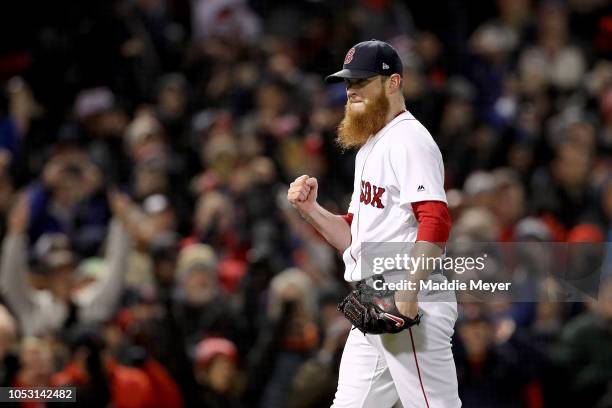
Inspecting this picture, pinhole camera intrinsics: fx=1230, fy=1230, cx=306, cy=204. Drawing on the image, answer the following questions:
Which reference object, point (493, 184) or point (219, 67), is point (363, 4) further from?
point (493, 184)

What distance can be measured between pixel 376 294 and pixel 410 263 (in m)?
0.23

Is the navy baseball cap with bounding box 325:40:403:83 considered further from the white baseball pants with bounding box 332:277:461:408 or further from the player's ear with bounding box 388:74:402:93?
the white baseball pants with bounding box 332:277:461:408

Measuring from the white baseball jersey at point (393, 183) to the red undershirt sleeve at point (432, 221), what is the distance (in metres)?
0.02

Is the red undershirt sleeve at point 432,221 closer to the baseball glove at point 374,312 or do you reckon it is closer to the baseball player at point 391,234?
the baseball player at point 391,234

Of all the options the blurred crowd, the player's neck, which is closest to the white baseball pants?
the player's neck

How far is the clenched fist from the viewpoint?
15.2ft

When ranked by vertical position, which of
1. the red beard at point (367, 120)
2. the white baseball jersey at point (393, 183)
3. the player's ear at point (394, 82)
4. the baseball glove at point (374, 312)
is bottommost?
the baseball glove at point (374, 312)

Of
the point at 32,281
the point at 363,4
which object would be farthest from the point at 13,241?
the point at 363,4

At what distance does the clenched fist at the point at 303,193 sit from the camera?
464 centimetres

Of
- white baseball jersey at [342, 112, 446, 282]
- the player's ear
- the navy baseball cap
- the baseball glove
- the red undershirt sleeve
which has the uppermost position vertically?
the navy baseball cap

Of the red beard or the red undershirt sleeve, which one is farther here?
the red beard

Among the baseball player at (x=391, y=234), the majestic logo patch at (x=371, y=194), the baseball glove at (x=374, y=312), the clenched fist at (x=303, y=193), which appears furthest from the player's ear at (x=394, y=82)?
the baseball glove at (x=374, y=312)

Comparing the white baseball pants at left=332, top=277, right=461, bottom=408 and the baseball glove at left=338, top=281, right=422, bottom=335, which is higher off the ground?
the baseball glove at left=338, top=281, right=422, bottom=335

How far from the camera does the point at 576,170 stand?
28.9 feet
